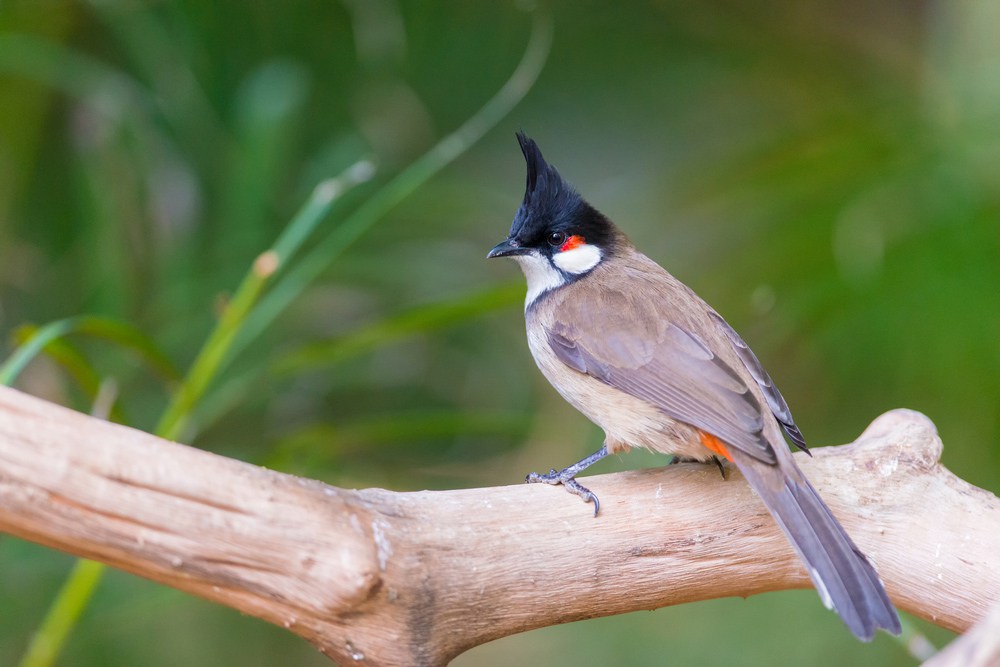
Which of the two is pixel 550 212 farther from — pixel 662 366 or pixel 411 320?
pixel 662 366

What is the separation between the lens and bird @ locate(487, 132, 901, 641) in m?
1.58

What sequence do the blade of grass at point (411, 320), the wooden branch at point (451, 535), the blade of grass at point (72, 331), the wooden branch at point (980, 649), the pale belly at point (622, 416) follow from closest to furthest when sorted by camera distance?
1. the wooden branch at point (980, 649)
2. the wooden branch at point (451, 535)
3. the blade of grass at point (72, 331)
4. the pale belly at point (622, 416)
5. the blade of grass at point (411, 320)

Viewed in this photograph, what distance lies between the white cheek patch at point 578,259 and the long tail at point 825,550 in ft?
2.38

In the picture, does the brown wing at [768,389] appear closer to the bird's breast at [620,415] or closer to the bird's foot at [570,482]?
the bird's breast at [620,415]

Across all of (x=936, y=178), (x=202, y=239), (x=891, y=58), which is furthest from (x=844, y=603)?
(x=891, y=58)

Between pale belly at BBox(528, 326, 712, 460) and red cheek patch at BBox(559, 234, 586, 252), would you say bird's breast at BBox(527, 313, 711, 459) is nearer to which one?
pale belly at BBox(528, 326, 712, 460)

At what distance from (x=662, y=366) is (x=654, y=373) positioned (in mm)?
22

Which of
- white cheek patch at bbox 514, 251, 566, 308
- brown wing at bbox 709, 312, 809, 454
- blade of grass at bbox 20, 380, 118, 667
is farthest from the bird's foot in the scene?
blade of grass at bbox 20, 380, 118, 667

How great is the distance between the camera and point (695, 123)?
361cm

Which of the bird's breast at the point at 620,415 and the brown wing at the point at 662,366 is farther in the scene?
the bird's breast at the point at 620,415

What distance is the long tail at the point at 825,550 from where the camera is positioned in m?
1.51

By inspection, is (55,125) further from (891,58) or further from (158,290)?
(891,58)

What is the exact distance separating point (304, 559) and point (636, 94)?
2.48 meters

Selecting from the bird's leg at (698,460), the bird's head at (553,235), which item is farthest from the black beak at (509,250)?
the bird's leg at (698,460)
